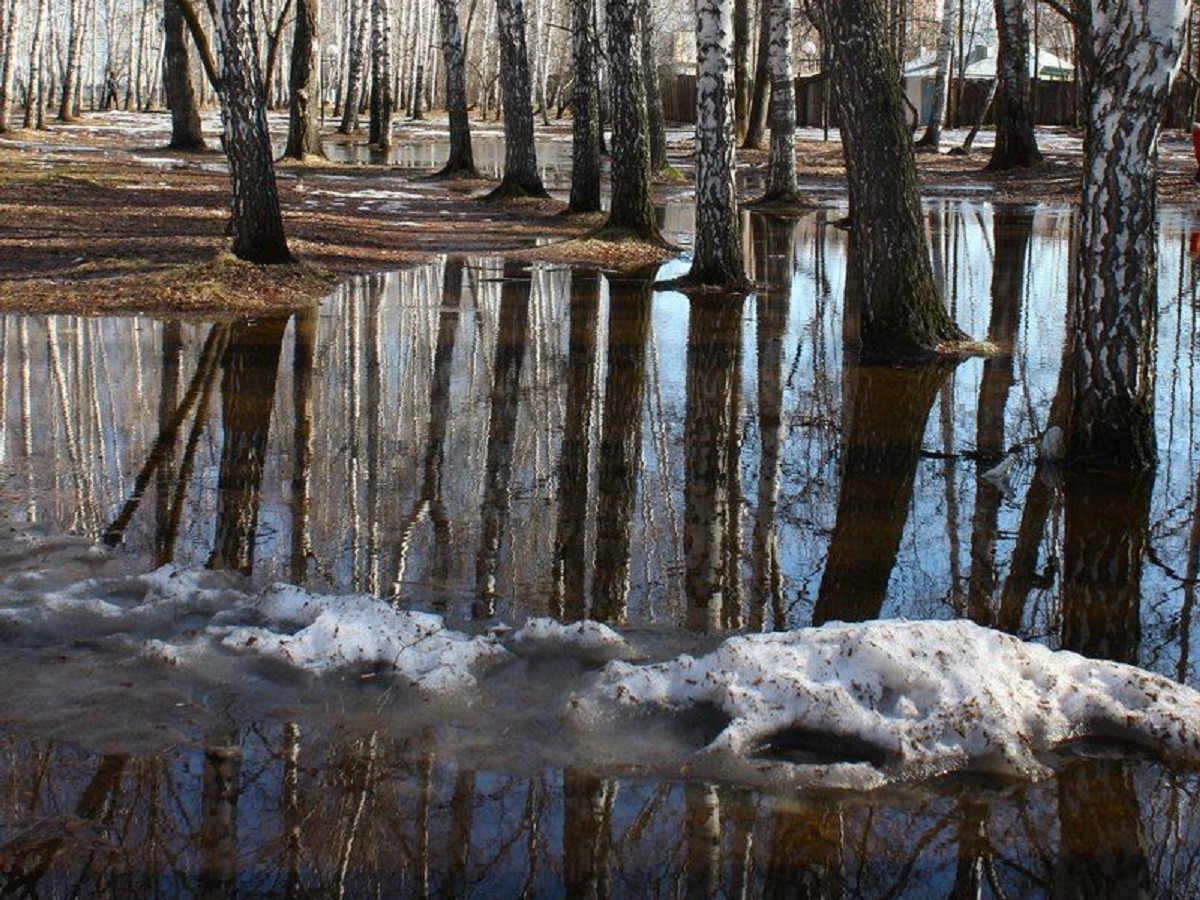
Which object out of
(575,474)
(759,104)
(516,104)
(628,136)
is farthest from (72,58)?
(575,474)

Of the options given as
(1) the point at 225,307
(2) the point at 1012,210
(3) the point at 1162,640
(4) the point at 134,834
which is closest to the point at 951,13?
(2) the point at 1012,210

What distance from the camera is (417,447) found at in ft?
23.2

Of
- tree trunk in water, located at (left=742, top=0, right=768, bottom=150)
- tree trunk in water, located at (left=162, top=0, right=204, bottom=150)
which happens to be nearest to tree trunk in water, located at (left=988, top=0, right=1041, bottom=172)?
tree trunk in water, located at (left=742, top=0, right=768, bottom=150)

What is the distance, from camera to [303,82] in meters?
26.2

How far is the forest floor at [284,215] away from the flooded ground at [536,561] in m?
1.14

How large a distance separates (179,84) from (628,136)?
16.5 metres

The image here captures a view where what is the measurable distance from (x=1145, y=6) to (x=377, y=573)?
4.10m

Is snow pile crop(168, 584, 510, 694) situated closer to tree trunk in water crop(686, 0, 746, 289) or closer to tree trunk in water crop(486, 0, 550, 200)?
tree trunk in water crop(686, 0, 746, 289)

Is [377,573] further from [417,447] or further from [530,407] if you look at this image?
[530,407]

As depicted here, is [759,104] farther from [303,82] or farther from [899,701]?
[899,701]

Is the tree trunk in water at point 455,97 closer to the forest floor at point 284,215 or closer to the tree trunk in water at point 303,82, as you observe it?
the forest floor at point 284,215

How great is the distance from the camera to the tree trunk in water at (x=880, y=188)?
903cm

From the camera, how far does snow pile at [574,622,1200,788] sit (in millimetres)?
3770

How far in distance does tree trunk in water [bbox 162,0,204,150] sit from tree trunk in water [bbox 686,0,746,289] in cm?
1764
